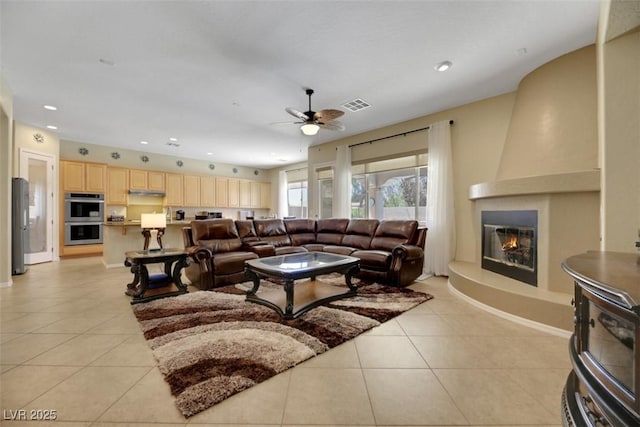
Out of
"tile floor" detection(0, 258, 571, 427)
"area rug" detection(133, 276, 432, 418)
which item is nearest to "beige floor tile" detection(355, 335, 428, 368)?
"tile floor" detection(0, 258, 571, 427)

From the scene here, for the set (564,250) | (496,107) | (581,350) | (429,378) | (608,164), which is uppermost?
(496,107)

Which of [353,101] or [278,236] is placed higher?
[353,101]

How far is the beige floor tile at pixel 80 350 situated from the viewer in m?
1.88

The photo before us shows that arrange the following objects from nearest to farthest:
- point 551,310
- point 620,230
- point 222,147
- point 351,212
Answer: point 620,230 < point 551,310 < point 351,212 < point 222,147

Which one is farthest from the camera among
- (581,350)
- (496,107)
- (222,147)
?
(222,147)

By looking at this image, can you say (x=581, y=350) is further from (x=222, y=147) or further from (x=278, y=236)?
(x=222, y=147)

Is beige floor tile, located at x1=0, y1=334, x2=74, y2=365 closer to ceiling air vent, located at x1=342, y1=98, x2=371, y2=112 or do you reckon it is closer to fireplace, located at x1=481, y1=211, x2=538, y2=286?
ceiling air vent, located at x1=342, y1=98, x2=371, y2=112

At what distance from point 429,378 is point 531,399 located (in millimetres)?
558

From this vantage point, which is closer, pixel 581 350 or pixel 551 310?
pixel 581 350

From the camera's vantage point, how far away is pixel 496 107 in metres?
3.98

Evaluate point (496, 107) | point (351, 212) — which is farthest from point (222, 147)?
point (496, 107)

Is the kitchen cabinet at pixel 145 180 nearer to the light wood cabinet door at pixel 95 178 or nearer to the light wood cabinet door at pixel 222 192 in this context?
the light wood cabinet door at pixel 95 178

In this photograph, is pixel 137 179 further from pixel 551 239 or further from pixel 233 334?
pixel 551 239

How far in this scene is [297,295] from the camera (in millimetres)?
3096
